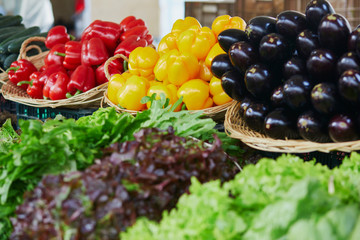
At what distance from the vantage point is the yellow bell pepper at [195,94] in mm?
2082

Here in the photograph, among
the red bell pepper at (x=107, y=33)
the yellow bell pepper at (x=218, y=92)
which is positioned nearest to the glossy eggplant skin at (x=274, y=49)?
the yellow bell pepper at (x=218, y=92)

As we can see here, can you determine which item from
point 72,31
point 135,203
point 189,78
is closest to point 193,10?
point 72,31

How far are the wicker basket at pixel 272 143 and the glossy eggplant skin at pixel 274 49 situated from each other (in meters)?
0.32

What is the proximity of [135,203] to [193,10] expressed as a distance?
7.37 m

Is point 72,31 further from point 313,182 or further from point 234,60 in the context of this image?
point 313,182

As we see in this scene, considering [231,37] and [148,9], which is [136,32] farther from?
[148,9]

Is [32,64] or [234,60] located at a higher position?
[234,60]

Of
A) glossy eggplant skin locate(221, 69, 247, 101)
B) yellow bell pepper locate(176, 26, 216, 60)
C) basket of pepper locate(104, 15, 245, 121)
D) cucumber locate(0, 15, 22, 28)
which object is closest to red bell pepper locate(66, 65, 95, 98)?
basket of pepper locate(104, 15, 245, 121)

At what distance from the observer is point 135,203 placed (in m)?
1.12

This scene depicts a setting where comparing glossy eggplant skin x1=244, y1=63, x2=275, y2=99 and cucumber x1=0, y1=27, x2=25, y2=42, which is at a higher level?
glossy eggplant skin x1=244, y1=63, x2=275, y2=99

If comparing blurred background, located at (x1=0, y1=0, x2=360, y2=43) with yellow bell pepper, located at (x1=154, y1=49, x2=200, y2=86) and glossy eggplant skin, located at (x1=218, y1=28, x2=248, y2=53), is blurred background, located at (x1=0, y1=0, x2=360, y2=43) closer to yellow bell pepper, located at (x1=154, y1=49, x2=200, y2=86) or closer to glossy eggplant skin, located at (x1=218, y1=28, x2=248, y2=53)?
yellow bell pepper, located at (x1=154, y1=49, x2=200, y2=86)

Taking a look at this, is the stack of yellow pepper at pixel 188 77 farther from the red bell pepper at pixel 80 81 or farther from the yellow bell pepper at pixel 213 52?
the red bell pepper at pixel 80 81

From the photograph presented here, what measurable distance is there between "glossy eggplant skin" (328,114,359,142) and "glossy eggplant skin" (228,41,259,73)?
430 mm

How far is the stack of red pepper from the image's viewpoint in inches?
110
